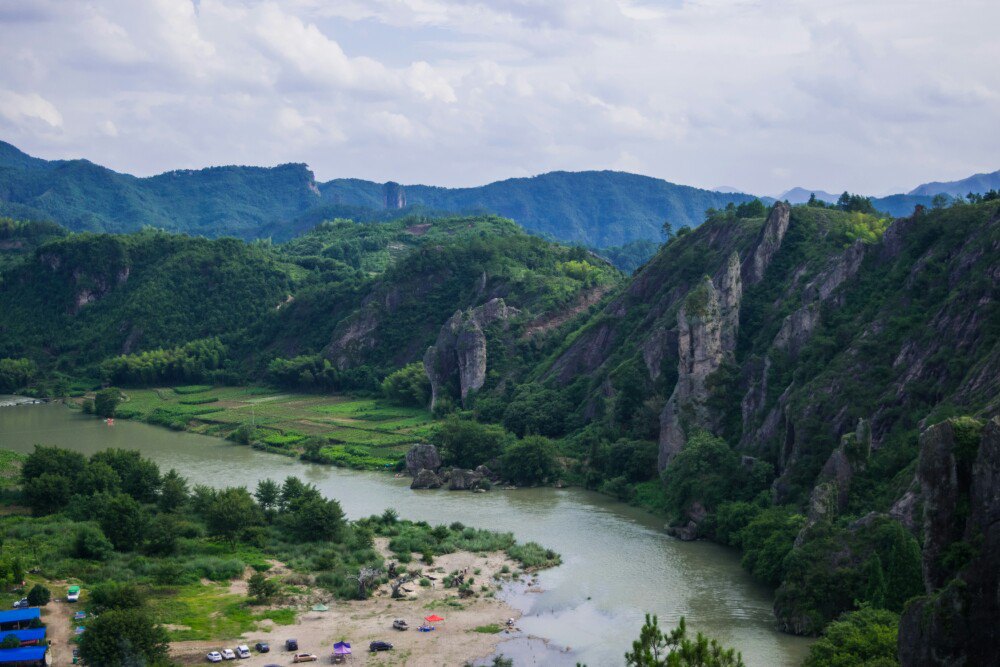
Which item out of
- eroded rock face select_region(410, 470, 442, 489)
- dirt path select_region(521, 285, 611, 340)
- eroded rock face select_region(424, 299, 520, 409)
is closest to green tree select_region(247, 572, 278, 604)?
eroded rock face select_region(410, 470, 442, 489)

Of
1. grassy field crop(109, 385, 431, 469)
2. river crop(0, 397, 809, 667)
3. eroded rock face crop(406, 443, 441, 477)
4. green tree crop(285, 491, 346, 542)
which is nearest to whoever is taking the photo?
river crop(0, 397, 809, 667)

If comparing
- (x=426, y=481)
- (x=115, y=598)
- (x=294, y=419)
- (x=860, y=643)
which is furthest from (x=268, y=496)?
(x=860, y=643)

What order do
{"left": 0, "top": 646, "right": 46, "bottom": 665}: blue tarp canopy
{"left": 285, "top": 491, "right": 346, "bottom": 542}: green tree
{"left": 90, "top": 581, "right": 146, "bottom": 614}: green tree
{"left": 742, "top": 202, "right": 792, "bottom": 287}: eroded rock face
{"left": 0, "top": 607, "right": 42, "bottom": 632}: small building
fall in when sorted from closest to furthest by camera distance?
{"left": 0, "top": 646, "right": 46, "bottom": 665}: blue tarp canopy, {"left": 0, "top": 607, "right": 42, "bottom": 632}: small building, {"left": 90, "top": 581, "right": 146, "bottom": 614}: green tree, {"left": 285, "top": 491, "right": 346, "bottom": 542}: green tree, {"left": 742, "top": 202, "right": 792, "bottom": 287}: eroded rock face

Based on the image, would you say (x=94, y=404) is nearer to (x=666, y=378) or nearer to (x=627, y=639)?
(x=666, y=378)

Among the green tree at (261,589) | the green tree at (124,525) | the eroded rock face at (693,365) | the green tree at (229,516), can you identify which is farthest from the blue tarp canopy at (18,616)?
Answer: the eroded rock face at (693,365)

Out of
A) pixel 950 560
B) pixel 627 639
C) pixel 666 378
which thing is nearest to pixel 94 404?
pixel 666 378

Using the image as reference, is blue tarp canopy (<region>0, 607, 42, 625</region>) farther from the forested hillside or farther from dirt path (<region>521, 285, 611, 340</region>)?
dirt path (<region>521, 285, 611, 340</region>)

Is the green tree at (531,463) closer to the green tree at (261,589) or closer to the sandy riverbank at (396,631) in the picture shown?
the sandy riverbank at (396,631)
